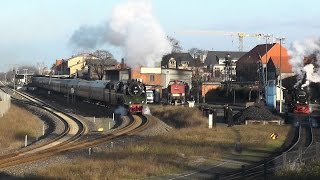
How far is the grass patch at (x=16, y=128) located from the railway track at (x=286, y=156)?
17900 millimetres

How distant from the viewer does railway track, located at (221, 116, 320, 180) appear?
58.3 feet

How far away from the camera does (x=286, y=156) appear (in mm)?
21938

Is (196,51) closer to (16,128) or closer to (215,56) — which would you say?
(215,56)

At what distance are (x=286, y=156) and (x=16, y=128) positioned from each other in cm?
2599

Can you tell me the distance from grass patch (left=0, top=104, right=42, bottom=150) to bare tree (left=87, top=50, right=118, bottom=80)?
228 feet

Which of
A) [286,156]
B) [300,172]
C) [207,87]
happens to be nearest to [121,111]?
[286,156]

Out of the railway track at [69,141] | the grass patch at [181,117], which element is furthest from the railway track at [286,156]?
the railway track at [69,141]

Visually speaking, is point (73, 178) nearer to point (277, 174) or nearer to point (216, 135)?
point (277, 174)

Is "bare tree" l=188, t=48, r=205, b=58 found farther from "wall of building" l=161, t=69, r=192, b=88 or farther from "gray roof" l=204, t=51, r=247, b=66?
"wall of building" l=161, t=69, r=192, b=88

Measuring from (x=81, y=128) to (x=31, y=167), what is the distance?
17.7m

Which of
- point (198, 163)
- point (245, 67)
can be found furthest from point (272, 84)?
point (245, 67)

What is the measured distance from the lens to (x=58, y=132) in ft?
126

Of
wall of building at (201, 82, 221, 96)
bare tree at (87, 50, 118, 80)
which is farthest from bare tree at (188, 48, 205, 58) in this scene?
wall of building at (201, 82, 221, 96)

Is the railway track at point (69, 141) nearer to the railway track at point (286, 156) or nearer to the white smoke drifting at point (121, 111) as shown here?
the white smoke drifting at point (121, 111)
